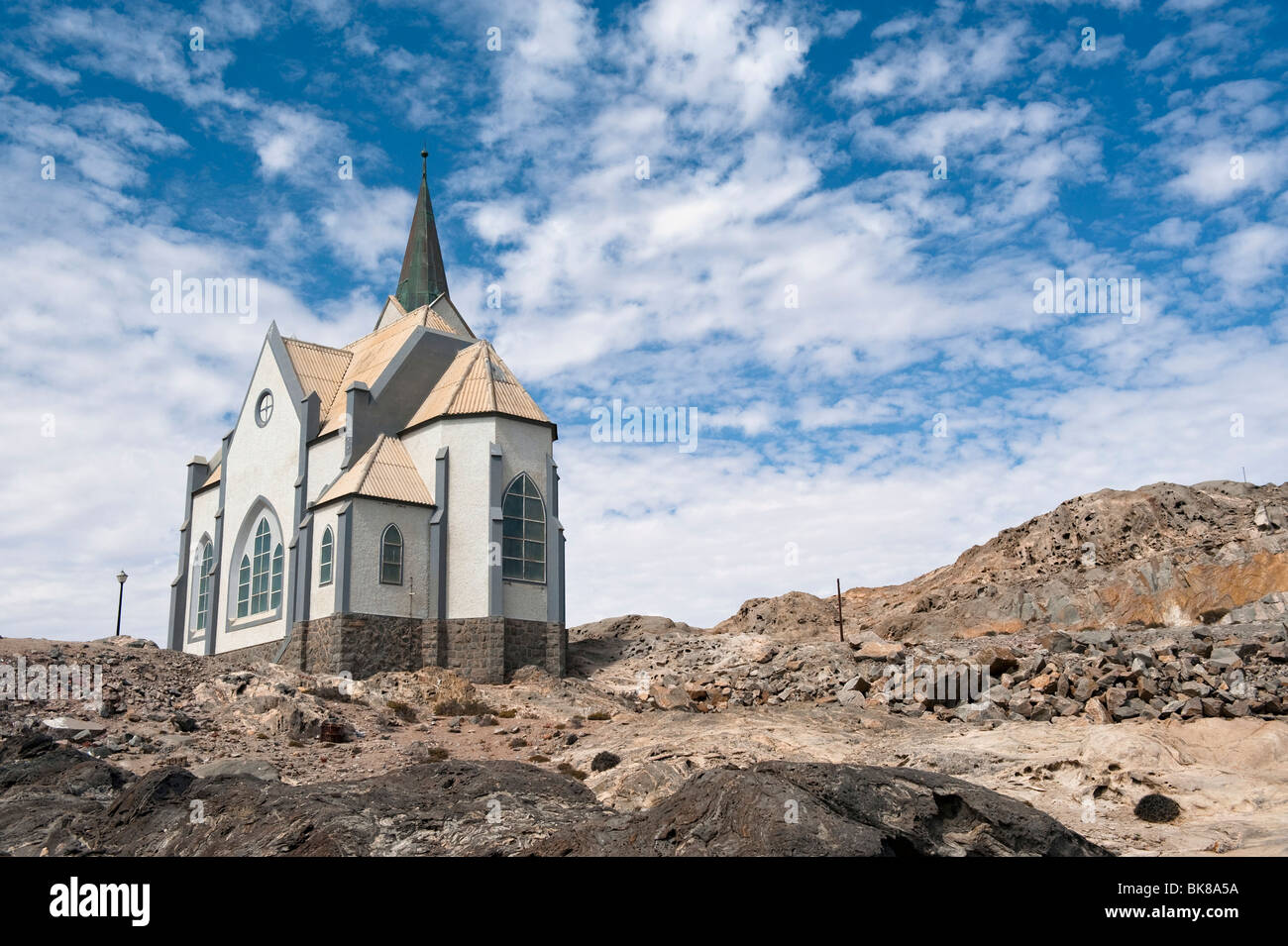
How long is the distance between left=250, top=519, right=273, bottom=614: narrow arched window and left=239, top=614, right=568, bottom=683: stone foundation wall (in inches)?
185

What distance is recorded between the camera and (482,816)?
1239cm

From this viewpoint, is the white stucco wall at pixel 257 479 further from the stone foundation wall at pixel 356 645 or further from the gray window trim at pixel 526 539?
the gray window trim at pixel 526 539

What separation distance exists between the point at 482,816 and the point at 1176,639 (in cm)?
2214

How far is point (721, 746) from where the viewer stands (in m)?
19.6

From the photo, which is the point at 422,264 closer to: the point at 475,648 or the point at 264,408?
the point at 264,408

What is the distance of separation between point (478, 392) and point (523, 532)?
16.9ft

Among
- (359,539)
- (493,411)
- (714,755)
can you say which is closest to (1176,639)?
(714,755)

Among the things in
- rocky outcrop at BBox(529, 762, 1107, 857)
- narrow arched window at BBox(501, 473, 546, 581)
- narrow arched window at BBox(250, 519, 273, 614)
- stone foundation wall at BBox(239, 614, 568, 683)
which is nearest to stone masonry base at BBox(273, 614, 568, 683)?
stone foundation wall at BBox(239, 614, 568, 683)

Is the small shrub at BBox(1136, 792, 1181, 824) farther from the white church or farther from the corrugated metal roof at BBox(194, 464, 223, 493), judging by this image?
the corrugated metal roof at BBox(194, 464, 223, 493)

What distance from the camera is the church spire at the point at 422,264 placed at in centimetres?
4700

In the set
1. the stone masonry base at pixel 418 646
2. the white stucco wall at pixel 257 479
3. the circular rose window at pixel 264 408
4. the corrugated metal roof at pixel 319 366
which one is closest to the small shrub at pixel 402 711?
the stone masonry base at pixel 418 646

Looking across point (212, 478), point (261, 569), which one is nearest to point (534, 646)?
point (261, 569)

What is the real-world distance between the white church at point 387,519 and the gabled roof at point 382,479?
69mm

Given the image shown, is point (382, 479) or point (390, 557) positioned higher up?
point (382, 479)
